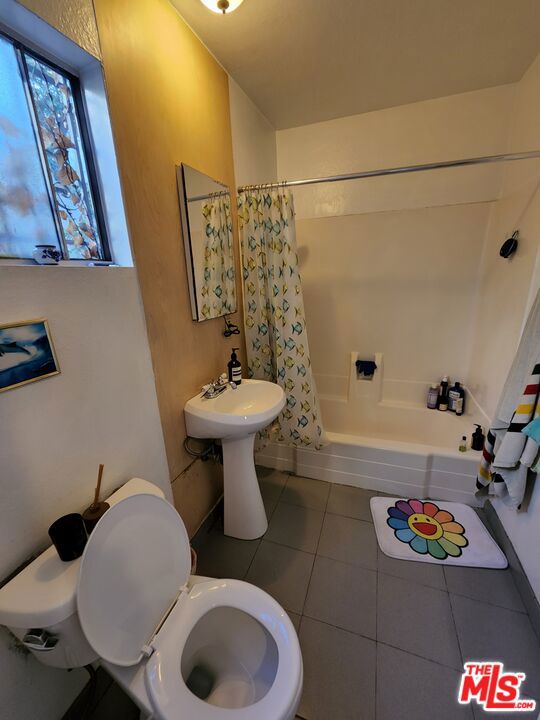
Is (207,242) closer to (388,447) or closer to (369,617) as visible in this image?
(388,447)

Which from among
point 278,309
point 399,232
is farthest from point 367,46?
point 278,309

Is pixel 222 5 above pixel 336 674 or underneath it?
above

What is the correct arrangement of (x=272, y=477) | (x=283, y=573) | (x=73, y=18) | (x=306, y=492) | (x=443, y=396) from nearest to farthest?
(x=73, y=18) → (x=283, y=573) → (x=306, y=492) → (x=272, y=477) → (x=443, y=396)

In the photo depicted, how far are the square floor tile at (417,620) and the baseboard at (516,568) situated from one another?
1.01ft

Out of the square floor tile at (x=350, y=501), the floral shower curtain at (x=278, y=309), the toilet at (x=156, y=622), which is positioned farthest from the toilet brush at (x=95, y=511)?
the square floor tile at (x=350, y=501)

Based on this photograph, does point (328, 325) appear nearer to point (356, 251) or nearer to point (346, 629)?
point (356, 251)

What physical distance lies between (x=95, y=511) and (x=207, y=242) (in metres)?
1.22

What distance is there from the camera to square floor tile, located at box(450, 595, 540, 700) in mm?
1062

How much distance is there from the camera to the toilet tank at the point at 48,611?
0.66 m

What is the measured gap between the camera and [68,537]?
2.49 ft

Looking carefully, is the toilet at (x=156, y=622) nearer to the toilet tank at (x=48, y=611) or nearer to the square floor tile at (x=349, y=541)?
the toilet tank at (x=48, y=611)

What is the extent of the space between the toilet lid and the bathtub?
1.20 m

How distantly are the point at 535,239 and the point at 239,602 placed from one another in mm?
2008

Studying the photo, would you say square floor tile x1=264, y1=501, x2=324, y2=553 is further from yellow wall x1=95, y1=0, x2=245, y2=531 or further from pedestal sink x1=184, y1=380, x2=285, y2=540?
yellow wall x1=95, y1=0, x2=245, y2=531
